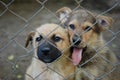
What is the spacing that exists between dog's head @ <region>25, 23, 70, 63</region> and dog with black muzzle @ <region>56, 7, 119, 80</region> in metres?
0.13

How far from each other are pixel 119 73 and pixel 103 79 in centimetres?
39

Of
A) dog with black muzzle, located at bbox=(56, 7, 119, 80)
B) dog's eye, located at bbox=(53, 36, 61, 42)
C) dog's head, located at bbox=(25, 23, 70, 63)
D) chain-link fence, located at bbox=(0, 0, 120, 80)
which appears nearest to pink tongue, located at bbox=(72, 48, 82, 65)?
dog with black muzzle, located at bbox=(56, 7, 119, 80)

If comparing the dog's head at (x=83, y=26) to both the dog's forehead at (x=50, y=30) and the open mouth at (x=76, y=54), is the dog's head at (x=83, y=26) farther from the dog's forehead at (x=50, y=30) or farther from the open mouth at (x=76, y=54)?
the dog's forehead at (x=50, y=30)

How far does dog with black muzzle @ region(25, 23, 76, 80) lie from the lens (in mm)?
6105

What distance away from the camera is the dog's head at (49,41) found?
235 inches

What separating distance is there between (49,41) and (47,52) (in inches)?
7.3

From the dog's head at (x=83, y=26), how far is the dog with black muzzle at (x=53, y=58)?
0.42 ft

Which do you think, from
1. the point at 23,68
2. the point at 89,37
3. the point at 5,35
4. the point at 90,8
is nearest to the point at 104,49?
the point at 89,37

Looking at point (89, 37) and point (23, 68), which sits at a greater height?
point (89, 37)

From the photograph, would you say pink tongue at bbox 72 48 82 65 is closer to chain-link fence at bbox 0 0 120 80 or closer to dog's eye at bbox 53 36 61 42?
dog's eye at bbox 53 36 61 42

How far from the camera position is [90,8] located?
31.8ft

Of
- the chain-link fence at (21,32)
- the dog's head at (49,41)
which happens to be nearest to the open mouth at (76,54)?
the dog's head at (49,41)

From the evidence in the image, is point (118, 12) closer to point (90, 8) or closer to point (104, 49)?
point (90, 8)

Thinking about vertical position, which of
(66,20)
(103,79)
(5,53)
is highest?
(66,20)
